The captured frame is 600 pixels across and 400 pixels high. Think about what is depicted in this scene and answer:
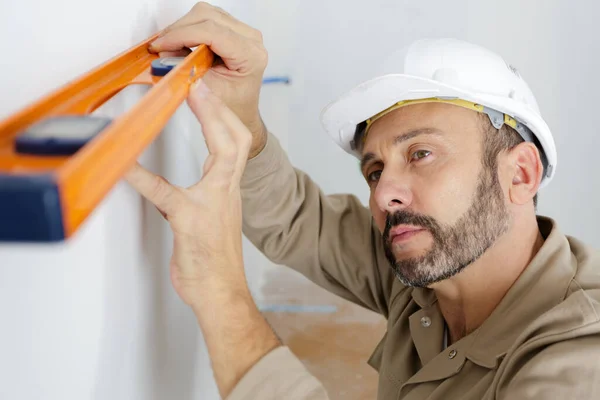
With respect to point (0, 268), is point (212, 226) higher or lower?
lower

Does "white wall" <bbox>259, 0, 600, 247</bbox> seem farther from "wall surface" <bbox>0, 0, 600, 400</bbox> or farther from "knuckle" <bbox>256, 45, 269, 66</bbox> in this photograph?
"knuckle" <bbox>256, 45, 269, 66</bbox>

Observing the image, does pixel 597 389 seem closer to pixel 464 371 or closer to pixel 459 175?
pixel 464 371

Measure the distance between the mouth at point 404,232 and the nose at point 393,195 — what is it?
0.04m

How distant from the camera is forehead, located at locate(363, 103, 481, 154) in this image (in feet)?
3.69

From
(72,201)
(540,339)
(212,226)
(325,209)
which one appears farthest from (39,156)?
(325,209)

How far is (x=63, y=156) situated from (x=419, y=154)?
90 cm

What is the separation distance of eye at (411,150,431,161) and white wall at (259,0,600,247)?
136 centimetres

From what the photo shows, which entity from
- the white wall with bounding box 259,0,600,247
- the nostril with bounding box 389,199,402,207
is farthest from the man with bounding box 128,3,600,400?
the white wall with bounding box 259,0,600,247

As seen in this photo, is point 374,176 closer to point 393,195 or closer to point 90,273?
point 393,195

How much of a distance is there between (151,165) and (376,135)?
52 centimetres

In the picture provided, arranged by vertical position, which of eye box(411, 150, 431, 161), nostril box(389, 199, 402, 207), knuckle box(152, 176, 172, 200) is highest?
knuckle box(152, 176, 172, 200)

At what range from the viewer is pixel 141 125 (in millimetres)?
397

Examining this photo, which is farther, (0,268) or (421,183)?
(421,183)

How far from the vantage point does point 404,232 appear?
1121 millimetres
